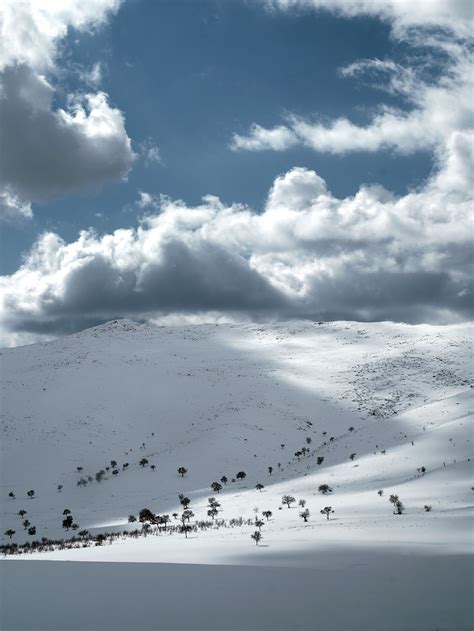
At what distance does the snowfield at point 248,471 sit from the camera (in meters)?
13.9

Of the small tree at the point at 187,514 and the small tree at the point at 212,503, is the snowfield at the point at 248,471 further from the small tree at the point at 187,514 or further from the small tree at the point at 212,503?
the small tree at the point at 212,503

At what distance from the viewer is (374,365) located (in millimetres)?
100625

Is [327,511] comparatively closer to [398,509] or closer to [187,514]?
[398,509]

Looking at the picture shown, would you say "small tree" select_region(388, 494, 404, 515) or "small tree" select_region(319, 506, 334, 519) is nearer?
"small tree" select_region(388, 494, 404, 515)

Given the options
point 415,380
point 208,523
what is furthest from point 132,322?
point 208,523

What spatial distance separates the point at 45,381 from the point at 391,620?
3671 inches

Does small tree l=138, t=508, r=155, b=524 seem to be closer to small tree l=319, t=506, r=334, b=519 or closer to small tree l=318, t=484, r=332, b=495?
small tree l=319, t=506, r=334, b=519

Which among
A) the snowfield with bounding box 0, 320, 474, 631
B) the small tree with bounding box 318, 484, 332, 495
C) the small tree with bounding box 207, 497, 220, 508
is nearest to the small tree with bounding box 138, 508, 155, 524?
the snowfield with bounding box 0, 320, 474, 631

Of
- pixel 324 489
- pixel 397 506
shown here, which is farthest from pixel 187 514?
pixel 397 506

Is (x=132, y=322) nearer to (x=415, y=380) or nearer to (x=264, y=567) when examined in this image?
(x=415, y=380)

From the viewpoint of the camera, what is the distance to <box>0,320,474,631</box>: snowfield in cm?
1391

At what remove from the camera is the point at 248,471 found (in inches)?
2452

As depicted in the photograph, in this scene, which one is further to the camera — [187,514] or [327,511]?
[187,514]

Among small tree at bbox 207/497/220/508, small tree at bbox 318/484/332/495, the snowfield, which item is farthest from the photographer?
small tree at bbox 318/484/332/495
